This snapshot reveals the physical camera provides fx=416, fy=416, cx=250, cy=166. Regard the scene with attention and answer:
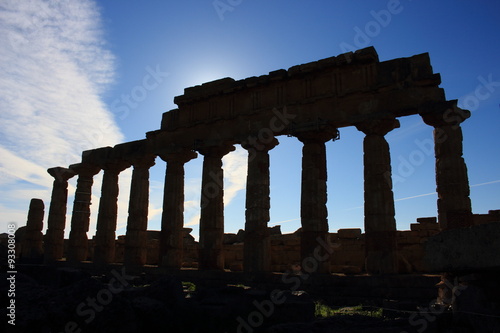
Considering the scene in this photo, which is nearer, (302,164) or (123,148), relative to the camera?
(302,164)

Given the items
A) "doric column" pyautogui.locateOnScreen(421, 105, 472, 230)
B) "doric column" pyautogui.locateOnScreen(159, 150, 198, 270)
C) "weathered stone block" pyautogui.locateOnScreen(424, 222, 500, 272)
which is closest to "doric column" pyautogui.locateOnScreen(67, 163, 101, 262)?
"doric column" pyautogui.locateOnScreen(159, 150, 198, 270)

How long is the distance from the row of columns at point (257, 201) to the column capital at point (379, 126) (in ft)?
0.11

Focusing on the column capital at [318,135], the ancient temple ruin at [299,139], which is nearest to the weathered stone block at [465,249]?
the ancient temple ruin at [299,139]

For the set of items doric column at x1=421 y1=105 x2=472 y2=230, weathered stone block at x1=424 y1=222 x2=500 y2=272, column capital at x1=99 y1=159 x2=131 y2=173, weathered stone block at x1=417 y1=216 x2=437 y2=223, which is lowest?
weathered stone block at x1=424 y1=222 x2=500 y2=272

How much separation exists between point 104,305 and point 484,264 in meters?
5.20

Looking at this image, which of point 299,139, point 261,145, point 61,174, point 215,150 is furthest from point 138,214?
point 299,139

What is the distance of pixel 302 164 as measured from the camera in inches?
625

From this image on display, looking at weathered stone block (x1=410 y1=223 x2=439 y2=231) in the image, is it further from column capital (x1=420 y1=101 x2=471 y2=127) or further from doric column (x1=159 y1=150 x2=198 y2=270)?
doric column (x1=159 y1=150 x2=198 y2=270)

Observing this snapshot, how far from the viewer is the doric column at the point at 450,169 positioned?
1287 cm

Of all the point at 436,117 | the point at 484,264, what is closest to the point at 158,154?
the point at 436,117

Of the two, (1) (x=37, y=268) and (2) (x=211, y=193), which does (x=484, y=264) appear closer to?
(1) (x=37, y=268)

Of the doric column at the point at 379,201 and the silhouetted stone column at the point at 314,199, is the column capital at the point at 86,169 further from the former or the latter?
the doric column at the point at 379,201

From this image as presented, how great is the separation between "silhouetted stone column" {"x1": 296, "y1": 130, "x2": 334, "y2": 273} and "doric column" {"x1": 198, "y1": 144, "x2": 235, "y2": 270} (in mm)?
4069

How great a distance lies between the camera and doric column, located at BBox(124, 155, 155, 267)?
66.0 feet
